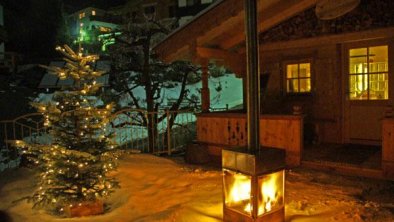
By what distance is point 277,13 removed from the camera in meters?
8.37

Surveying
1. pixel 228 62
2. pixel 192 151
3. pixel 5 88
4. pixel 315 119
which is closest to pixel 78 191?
pixel 192 151

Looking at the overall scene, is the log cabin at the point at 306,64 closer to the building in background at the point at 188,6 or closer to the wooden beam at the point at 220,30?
the wooden beam at the point at 220,30

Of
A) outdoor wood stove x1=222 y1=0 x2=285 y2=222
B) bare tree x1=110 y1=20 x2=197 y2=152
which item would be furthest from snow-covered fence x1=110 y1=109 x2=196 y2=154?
outdoor wood stove x1=222 y1=0 x2=285 y2=222

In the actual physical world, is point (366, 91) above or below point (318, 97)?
above

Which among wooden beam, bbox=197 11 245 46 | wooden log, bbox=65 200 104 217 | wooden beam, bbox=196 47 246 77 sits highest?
wooden beam, bbox=197 11 245 46

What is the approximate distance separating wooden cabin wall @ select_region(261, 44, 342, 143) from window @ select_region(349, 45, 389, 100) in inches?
12.5

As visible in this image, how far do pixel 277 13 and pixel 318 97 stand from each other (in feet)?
7.86

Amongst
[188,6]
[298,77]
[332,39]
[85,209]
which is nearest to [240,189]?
[85,209]

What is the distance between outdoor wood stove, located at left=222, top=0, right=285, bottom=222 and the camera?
12.7 ft

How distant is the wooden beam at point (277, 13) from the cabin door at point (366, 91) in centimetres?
155

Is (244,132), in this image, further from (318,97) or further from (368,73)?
(368,73)

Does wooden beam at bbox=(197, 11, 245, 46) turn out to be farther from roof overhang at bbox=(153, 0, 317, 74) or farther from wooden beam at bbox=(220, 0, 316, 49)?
wooden beam at bbox=(220, 0, 316, 49)

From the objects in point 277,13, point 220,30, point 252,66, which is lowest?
point 252,66

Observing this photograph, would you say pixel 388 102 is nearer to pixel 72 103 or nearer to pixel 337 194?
pixel 337 194
